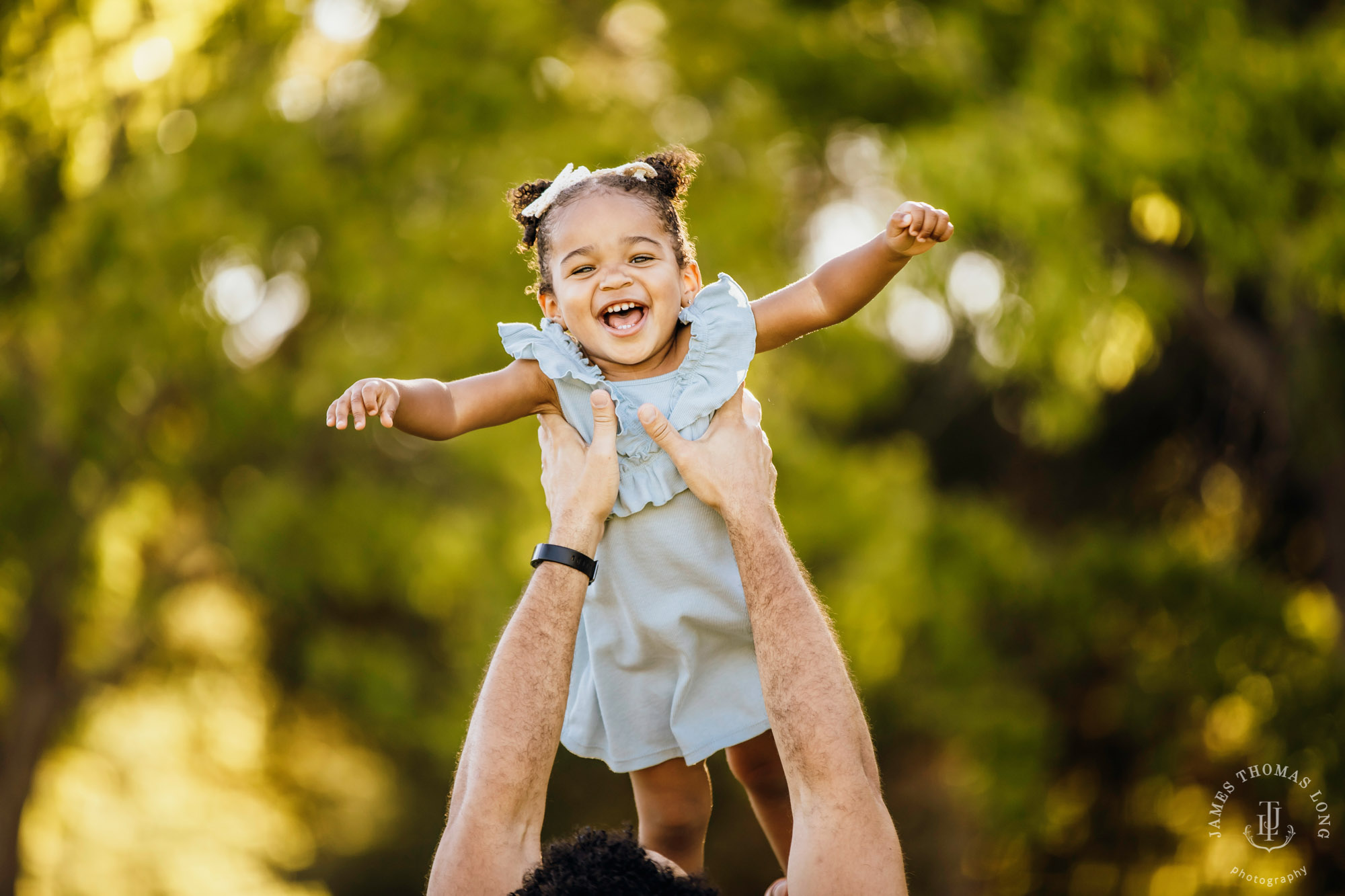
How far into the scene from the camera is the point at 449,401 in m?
2.19

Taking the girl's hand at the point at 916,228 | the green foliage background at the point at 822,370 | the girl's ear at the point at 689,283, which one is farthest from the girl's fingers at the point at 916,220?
the green foliage background at the point at 822,370

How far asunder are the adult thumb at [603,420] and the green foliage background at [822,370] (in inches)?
160

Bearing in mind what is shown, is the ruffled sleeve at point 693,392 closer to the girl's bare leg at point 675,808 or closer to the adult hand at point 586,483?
the adult hand at point 586,483

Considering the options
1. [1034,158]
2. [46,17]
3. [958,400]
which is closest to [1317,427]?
[1034,158]

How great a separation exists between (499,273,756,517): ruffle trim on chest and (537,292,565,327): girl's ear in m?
0.05

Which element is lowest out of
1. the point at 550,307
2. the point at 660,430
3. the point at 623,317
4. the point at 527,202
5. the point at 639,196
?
the point at 660,430

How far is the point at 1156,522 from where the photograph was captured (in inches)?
403

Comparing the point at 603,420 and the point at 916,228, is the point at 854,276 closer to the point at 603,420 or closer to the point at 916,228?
the point at 916,228

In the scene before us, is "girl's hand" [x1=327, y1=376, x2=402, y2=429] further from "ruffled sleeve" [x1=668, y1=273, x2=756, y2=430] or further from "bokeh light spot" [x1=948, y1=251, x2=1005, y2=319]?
"bokeh light spot" [x1=948, y1=251, x2=1005, y2=319]

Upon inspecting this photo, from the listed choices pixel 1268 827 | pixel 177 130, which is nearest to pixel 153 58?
pixel 177 130

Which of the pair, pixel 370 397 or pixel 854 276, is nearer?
pixel 370 397

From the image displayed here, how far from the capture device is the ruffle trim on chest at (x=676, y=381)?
2281mm
